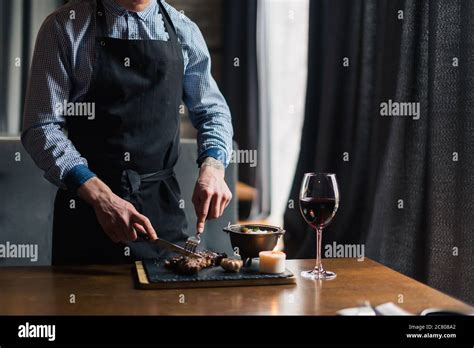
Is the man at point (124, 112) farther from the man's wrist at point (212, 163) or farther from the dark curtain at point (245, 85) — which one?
the dark curtain at point (245, 85)

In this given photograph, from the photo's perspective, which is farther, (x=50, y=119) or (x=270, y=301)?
(x=50, y=119)

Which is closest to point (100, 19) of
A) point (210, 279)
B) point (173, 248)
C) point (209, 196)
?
point (209, 196)

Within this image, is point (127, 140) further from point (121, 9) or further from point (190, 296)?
point (190, 296)

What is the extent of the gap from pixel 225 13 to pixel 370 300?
16.0 ft

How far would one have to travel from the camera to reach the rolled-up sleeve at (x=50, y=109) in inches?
64.3

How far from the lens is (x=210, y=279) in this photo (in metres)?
1.32

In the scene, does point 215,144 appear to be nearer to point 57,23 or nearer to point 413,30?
point 57,23

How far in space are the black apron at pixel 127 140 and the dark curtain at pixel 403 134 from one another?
3.40ft

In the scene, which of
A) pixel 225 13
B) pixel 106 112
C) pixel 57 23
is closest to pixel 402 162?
pixel 106 112

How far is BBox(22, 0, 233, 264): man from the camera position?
5.74 feet

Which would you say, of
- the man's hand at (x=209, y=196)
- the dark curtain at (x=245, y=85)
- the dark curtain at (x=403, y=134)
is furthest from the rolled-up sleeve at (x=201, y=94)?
the dark curtain at (x=245, y=85)

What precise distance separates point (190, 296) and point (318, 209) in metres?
0.35

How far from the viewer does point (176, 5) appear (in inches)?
224
